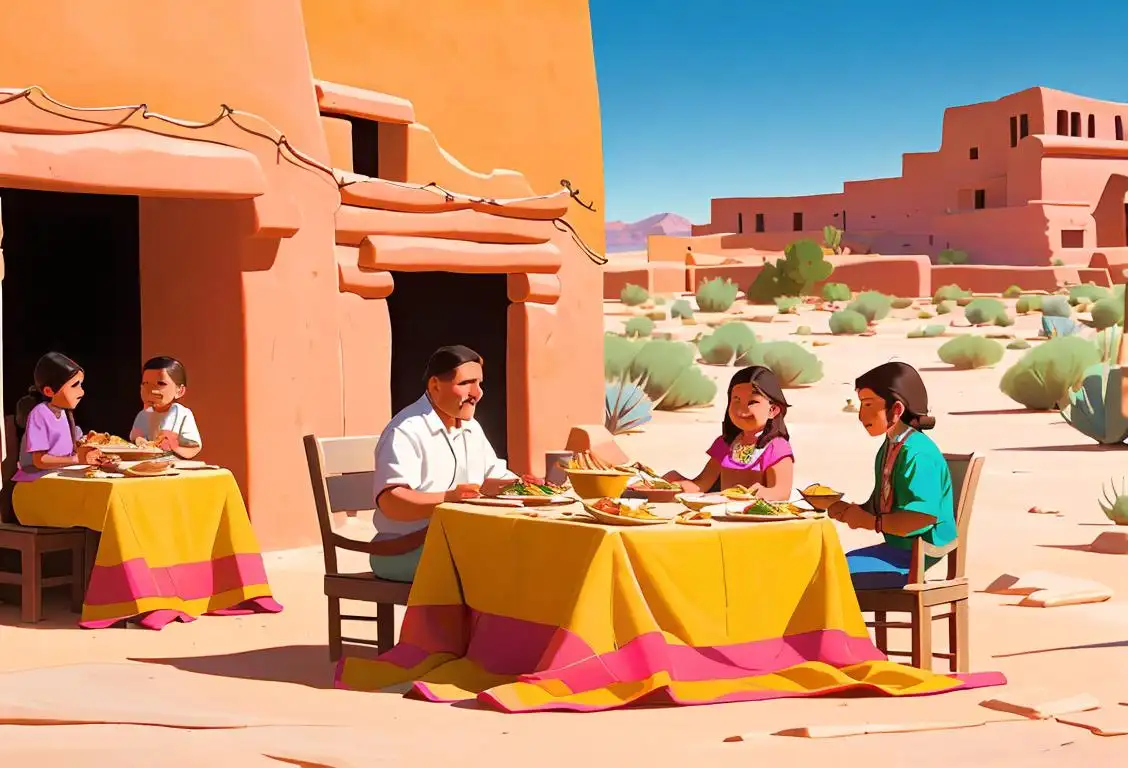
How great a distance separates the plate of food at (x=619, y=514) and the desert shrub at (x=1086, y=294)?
3489 cm

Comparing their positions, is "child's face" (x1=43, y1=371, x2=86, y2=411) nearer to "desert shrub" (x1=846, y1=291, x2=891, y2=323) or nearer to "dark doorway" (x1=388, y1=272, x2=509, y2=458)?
"dark doorway" (x1=388, y1=272, x2=509, y2=458)

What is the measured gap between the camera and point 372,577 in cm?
635

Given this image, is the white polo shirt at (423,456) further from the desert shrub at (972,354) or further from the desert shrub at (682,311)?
the desert shrub at (682,311)

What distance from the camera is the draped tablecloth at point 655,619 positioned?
203 inches

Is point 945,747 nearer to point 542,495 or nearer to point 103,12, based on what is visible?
point 542,495

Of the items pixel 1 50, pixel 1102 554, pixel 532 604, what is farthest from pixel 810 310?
pixel 532 604

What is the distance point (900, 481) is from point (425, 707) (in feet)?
6.22

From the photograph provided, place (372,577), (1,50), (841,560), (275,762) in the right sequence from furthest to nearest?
(1,50) → (372,577) → (841,560) → (275,762)

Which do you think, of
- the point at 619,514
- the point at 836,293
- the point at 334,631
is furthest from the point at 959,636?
the point at 836,293

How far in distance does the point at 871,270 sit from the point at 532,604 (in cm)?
4042

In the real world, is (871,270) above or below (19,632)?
above

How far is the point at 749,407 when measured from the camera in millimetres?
6168

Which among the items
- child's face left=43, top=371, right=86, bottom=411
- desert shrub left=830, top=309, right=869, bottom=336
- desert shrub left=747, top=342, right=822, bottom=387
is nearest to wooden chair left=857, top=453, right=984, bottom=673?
child's face left=43, top=371, right=86, bottom=411

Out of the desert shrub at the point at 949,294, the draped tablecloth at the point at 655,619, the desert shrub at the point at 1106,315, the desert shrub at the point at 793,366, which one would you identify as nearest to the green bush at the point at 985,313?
the desert shrub at the point at 1106,315
